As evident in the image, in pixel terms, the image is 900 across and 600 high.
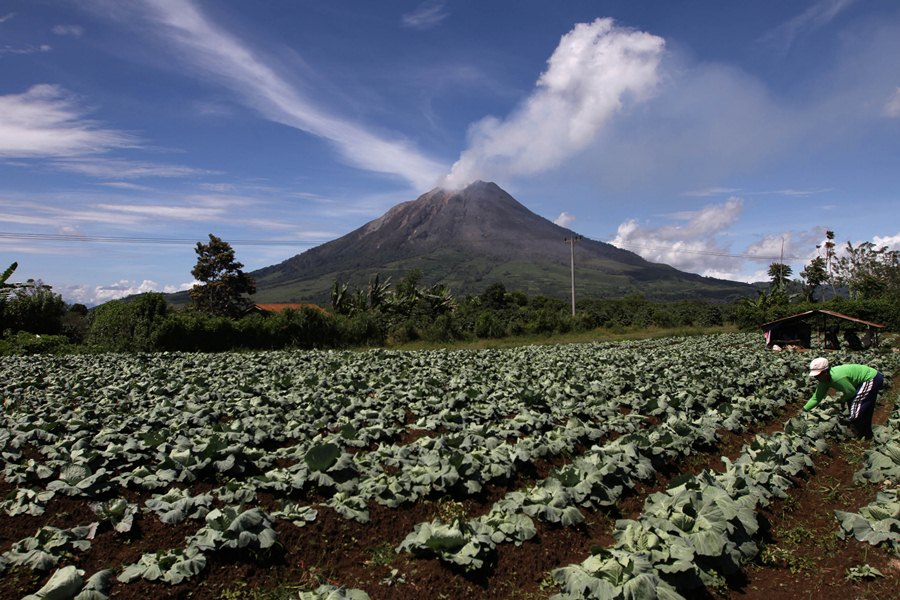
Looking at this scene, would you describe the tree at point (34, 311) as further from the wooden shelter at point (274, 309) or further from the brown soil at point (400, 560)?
the brown soil at point (400, 560)

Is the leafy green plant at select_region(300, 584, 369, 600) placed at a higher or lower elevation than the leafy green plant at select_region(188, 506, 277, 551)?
lower

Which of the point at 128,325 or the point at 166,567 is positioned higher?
the point at 128,325

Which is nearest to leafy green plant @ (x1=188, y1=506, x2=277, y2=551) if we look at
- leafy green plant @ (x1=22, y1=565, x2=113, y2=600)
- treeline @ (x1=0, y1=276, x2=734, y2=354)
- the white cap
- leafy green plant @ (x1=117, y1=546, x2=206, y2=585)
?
leafy green plant @ (x1=117, y1=546, x2=206, y2=585)

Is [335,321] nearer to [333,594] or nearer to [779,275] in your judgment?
[333,594]

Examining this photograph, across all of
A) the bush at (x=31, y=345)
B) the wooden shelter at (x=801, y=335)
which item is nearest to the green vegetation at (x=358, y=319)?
the bush at (x=31, y=345)

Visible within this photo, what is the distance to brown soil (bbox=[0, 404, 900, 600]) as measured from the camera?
5215 millimetres

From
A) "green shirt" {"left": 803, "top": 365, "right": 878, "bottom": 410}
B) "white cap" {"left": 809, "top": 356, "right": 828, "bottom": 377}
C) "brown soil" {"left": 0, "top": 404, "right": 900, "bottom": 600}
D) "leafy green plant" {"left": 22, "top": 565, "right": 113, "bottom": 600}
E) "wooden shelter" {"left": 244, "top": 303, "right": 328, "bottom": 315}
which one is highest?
"wooden shelter" {"left": 244, "top": 303, "right": 328, "bottom": 315}

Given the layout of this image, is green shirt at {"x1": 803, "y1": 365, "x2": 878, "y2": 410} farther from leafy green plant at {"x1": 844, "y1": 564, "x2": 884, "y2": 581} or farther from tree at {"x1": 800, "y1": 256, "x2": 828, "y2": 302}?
tree at {"x1": 800, "y1": 256, "x2": 828, "y2": 302}

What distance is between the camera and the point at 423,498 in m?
7.25

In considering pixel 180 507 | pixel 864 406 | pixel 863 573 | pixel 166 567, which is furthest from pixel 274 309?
pixel 863 573

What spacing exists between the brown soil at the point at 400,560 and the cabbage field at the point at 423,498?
0.02m

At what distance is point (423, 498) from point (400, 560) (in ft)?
4.97

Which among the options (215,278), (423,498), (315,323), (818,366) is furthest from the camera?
(215,278)

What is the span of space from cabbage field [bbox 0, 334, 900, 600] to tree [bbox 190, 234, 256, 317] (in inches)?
1777
